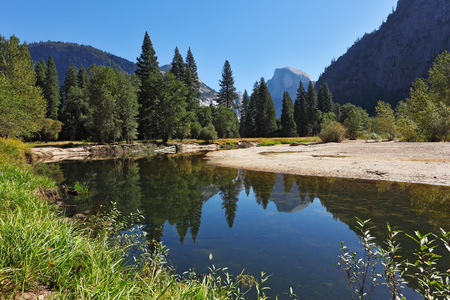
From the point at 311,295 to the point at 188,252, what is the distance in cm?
303

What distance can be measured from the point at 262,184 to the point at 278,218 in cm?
532

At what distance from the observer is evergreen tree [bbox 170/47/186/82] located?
60469 millimetres

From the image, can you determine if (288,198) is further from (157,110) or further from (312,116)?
(312,116)

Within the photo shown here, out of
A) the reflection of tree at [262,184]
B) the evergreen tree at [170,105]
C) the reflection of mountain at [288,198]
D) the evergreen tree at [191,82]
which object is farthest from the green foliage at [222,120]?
the reflection of mountain at [288,198]

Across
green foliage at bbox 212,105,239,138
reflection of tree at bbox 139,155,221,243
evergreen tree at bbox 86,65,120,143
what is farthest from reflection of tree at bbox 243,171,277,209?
→ green foliage at bbox 212,105,239,138

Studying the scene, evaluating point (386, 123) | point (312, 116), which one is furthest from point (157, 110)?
point (312, 116)

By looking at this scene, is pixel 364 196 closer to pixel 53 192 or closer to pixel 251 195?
pixel 251 195

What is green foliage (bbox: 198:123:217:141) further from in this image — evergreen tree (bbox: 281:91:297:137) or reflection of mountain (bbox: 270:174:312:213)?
reflection of mountain (bbox: 270:174:312:213)

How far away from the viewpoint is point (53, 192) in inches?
375

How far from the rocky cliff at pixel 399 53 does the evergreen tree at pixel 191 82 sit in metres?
147

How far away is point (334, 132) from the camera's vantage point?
40.8m

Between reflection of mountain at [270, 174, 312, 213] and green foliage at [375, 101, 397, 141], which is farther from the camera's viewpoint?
green foliage at [375, 101, 397, 141]

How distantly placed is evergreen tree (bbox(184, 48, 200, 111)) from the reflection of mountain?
47317 millimetres

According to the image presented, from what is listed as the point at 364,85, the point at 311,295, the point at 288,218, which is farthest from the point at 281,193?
the point at 364,85
